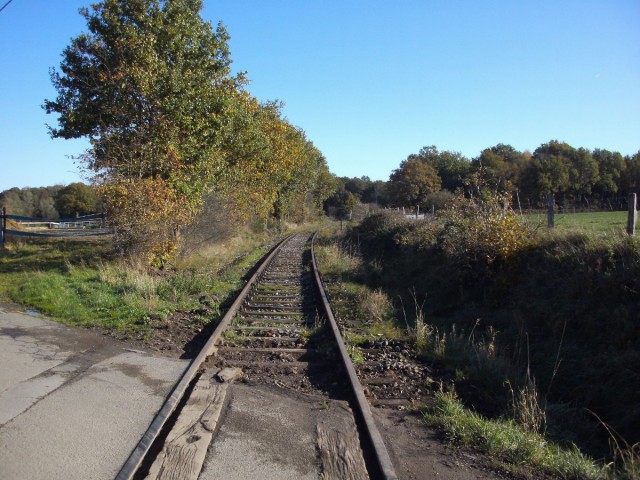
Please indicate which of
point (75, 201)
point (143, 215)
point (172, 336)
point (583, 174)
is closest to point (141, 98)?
point (143, 215)

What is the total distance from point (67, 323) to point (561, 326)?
26.4 ft

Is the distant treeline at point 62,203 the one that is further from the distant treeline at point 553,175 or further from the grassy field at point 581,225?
the grassy field at point 581,225

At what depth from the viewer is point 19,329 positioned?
27.0 feet

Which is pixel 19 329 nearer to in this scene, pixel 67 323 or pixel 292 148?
pixel 67 323

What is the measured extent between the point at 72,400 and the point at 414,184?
5729cm

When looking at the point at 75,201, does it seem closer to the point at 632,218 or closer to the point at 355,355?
the point at 355,355

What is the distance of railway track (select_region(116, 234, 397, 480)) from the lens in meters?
4.19

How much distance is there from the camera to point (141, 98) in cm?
1452

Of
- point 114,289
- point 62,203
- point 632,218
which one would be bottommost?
point 114,289

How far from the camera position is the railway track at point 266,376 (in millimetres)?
4188

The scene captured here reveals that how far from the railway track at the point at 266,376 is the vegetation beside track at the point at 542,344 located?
1.03 m

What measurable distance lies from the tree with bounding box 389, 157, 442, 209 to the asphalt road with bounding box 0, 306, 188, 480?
53.8 m

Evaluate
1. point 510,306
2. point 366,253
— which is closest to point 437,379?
point 510,306

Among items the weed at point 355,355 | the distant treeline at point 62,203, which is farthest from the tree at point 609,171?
the distant treeline at point 62,203
